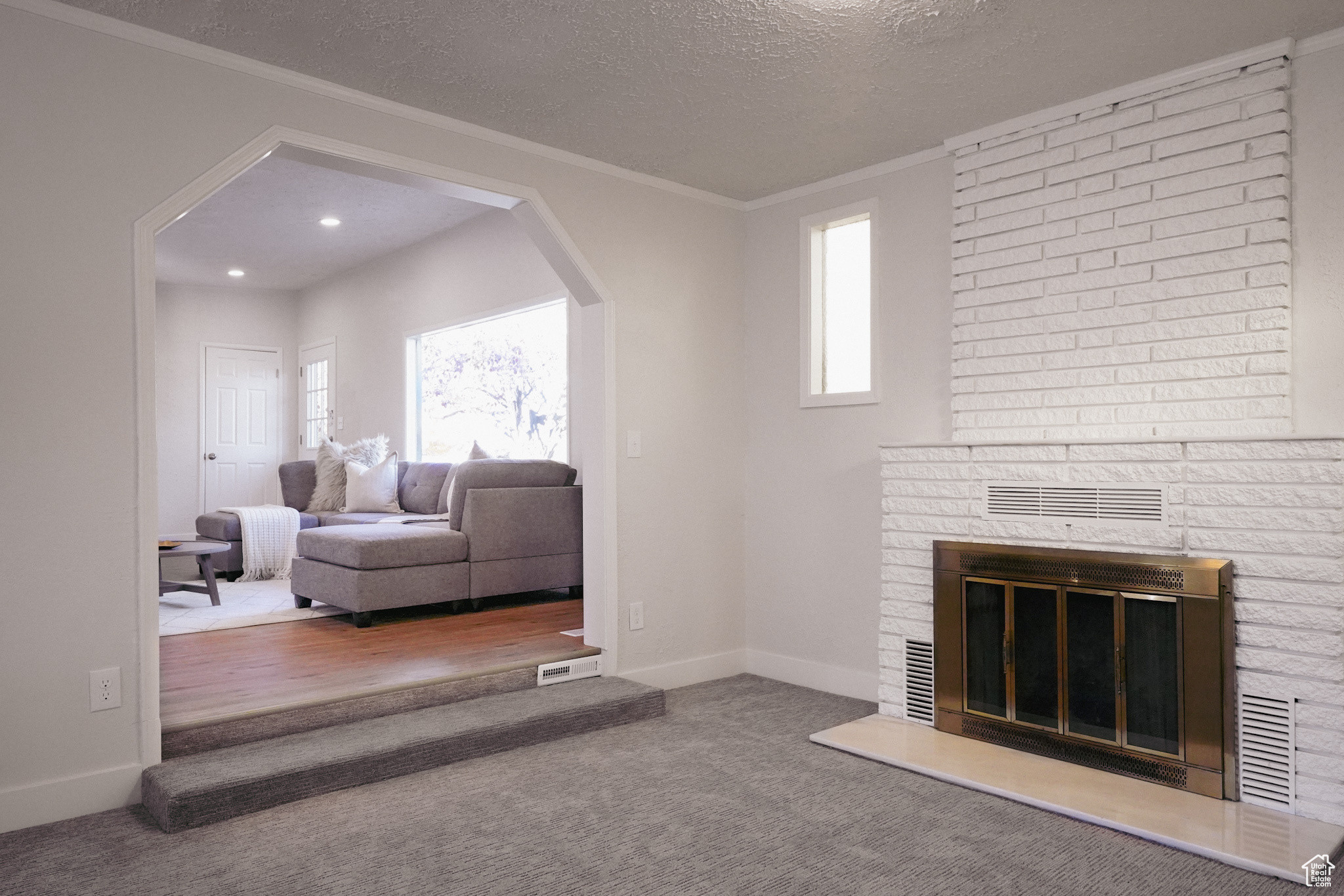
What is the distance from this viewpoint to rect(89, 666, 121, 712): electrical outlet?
8.73 feet

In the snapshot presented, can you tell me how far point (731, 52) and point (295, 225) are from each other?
4767mm

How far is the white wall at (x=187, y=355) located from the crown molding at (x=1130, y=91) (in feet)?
24.8

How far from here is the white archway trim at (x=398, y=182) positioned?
2.76 metres

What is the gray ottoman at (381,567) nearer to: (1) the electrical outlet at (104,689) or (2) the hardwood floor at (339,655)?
(2) the hardwood floor at (339,655)

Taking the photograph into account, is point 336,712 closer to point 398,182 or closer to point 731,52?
point 398,182

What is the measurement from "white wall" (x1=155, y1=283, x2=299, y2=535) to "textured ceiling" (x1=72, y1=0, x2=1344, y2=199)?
650 centimetres

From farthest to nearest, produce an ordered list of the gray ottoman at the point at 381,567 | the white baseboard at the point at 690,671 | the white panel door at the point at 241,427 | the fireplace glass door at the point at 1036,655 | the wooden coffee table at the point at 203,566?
the white panel door at the point at 241,427
the wooden coffee table at the point at 203,566
the gray ottoman at the point at 381,567
the white baseboard at the point at 690,671
the fireplace glass door at the point at 1036,655

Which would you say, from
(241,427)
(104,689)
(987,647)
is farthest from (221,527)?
(987,647)

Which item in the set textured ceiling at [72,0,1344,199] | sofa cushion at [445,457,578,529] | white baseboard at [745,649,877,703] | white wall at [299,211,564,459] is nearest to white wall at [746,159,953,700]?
white baseboard at [745,649,877,703]

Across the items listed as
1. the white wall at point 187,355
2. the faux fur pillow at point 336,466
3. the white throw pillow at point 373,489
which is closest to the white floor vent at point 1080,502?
the white throw pillow at point 373,489

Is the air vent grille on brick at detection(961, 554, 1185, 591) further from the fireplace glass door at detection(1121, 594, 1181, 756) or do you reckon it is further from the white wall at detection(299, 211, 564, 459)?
the white wall at detection(299, 211, 564, 459)

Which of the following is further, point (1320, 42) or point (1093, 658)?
point (1093, 658)

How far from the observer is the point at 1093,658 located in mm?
2965

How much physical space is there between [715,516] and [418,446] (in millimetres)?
3638
